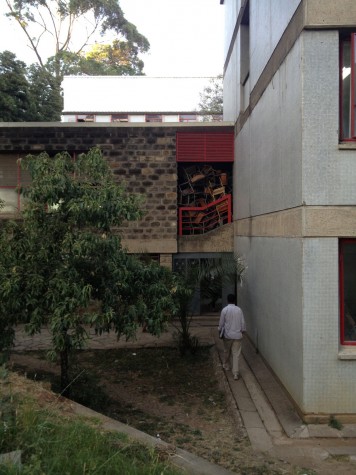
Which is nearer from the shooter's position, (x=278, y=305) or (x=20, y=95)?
(x=278, y=305)

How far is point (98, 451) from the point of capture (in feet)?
12.4

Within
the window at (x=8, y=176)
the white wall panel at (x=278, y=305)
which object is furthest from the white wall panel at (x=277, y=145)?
the window at (x=8, y=176)

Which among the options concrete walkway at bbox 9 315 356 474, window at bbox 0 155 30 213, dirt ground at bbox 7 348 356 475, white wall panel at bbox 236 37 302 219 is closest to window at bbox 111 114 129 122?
window at bbox 0 155 30 213

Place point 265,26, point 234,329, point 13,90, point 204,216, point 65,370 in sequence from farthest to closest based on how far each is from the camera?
point 13,90
point 204,216
point 265,26
point 234,329
point 65,370

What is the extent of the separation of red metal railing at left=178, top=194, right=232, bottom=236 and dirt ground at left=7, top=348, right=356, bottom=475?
4.40 metres

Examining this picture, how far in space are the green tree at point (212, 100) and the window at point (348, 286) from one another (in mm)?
22855

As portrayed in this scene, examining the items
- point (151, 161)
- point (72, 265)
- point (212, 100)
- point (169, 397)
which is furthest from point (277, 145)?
point (212, 100)

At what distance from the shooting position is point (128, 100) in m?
30.7

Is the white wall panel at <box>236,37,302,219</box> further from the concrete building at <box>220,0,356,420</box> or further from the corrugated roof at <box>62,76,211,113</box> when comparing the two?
the corrugated roof at <box>62,76,211,113</box>

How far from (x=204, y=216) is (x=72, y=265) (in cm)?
810

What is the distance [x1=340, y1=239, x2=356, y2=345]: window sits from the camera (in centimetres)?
625

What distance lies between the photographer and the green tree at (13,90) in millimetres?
19000

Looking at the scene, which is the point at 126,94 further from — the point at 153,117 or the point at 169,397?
the point at 169,397

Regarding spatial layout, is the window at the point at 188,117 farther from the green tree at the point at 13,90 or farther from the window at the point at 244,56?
the window at the point at 244,56
